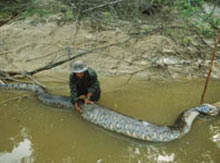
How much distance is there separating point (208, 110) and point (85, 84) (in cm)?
239

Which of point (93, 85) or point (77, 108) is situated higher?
point (93, 85)

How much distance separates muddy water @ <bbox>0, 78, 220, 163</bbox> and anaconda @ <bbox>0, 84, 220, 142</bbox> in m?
Answer: 0.11

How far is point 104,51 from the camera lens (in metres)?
6.62

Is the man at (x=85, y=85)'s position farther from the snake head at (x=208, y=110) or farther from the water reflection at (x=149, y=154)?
the snake head at (x=208, y=110)

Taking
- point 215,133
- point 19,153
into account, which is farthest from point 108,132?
point 215,133

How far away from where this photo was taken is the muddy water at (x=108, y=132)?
3.55 metres

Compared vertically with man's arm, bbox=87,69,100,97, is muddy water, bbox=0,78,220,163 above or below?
below

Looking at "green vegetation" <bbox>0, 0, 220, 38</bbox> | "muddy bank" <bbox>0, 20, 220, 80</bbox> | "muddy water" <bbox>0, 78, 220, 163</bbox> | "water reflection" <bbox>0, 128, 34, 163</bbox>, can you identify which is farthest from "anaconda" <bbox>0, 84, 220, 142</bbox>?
"green vegetation" <bbox>0, 0, 220, 38</bbox>

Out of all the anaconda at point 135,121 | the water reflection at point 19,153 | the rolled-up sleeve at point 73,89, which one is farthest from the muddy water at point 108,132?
the rolled-up sleeve at point 73,89

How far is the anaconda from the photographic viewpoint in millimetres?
3795

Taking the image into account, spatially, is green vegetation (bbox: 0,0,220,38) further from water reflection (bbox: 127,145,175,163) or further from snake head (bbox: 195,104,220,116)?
water reflection (bbox: 127,145,175,163)

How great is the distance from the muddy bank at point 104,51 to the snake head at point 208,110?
1586 mm

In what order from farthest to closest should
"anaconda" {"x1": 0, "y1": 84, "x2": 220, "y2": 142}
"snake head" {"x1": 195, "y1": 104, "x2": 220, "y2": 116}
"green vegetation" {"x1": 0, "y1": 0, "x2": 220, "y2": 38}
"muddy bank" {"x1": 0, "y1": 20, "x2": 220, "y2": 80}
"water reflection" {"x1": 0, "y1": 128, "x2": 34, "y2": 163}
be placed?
"green vegetation" {"x1": 0, "y1": 0, "x2": 220, "y2": 38} → "muddy bank" {"x1": 0, "y1": 20, "x2": 220, "y2": 80} → "snake head" {"x1": 195, "y1": 104, "x2": 220, "y2": 116} → "anaconda" {"x1": 0, "y1": 84, "x2": 220, "y2": 142} → "water reflection" {"x1": 0, "y1": 128, "x2": 34, "y2": 163}

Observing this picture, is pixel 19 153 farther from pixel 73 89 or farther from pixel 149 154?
pixel 149 154
